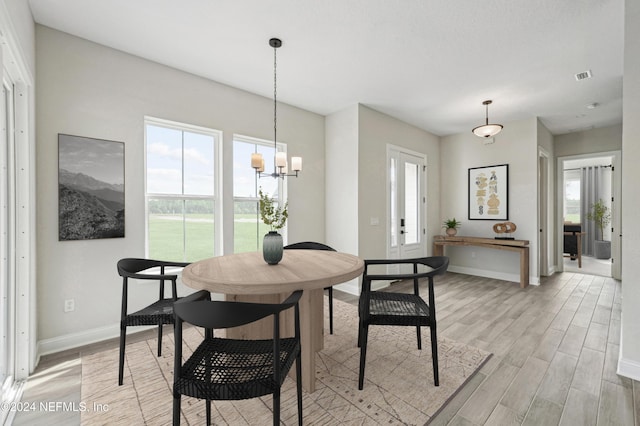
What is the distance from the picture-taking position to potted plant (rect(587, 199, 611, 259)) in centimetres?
691

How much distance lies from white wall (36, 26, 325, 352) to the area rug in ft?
1.57

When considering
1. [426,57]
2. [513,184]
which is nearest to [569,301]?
[513,184]

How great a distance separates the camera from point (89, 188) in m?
2.58

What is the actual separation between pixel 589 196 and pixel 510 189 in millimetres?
4695

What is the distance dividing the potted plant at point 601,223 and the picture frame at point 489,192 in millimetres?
4071

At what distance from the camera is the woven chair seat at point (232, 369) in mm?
1193

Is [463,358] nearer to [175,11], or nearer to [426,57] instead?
[426,57]

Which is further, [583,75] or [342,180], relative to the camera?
[342,180]

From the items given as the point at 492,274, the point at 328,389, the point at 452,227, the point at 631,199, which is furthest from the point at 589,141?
the point at 328,389

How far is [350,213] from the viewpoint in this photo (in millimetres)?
4227

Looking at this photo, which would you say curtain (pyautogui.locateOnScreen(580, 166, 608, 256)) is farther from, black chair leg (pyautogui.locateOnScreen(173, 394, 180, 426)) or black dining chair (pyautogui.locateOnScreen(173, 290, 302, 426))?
black chair leg (pyautogui.locateOnScreen(173, 394, 180, 426))

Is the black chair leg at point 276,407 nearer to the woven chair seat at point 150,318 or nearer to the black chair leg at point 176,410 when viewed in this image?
the black chair leg at point 176,410

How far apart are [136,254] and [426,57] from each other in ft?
11.6

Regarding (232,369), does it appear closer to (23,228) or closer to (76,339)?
(23,228)
